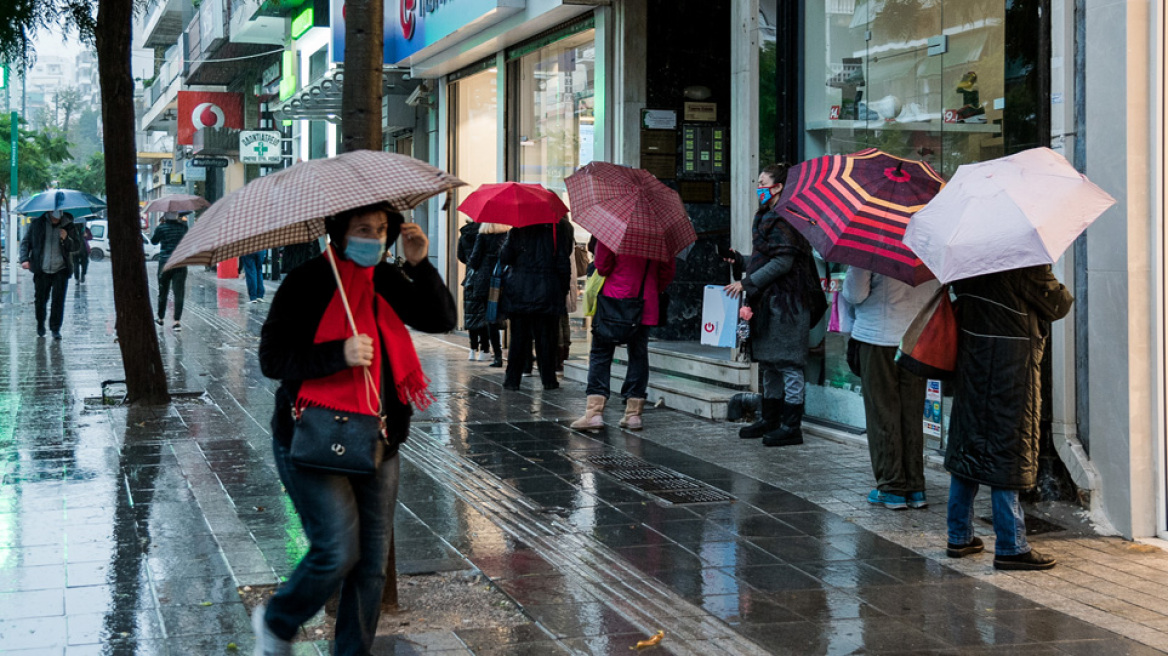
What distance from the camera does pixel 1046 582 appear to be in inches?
224

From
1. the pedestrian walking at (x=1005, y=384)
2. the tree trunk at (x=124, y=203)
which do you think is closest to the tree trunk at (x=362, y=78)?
the pedestrian walking at (x=1005, y=384)

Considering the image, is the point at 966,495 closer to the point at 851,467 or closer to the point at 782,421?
the point at 851,467

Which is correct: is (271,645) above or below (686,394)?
below

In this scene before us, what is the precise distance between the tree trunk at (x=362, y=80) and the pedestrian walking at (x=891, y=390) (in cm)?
312

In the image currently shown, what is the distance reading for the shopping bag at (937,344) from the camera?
592 centimetres

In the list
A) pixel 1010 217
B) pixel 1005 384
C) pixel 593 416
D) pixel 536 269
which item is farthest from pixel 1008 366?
pixel 536 269

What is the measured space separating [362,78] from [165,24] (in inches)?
2254

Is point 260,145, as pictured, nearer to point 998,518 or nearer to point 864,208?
point 864,208

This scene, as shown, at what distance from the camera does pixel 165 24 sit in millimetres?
57969

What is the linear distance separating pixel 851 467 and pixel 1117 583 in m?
2.77

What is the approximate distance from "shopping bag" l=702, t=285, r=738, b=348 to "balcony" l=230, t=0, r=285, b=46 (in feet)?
78.7

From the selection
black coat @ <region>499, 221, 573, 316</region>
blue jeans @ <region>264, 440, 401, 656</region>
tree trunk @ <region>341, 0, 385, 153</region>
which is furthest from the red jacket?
blue jeans @ <region>264, 440, 401, 656</region>

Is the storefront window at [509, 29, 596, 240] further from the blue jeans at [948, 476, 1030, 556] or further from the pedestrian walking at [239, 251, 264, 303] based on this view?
the pedestrian walking at [239, 251, 264, 303]

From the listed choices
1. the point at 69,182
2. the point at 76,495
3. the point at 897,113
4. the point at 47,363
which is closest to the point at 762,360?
the point at 897,113
